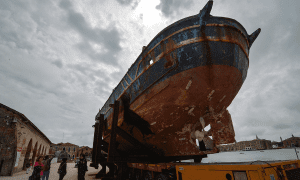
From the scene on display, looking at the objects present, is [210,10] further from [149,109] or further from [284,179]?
[284,179]

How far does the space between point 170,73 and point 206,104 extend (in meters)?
1.43

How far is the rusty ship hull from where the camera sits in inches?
138

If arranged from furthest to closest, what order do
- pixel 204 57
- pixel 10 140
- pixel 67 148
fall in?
pixel 67 148 < pixel 10 140 < pixel 204 57

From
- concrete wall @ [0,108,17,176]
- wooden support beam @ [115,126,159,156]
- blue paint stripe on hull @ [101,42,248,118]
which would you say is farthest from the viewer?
concrete wall @ [0,108,17,176]

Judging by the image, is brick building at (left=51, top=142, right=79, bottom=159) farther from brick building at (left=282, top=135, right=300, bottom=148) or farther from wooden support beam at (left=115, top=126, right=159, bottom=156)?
brick building at (left=282, top=135, right=300, bottom=148)

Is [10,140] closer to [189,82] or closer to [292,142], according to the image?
[189,82]

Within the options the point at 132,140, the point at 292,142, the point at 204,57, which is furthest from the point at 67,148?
the point at 292,142

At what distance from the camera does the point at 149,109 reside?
435 centimetres

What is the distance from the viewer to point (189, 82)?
3635 mm

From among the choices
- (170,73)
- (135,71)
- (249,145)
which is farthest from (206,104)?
(249,145)

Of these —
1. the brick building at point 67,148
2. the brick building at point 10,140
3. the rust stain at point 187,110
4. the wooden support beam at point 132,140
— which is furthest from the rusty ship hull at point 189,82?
the brick building at point 67,148

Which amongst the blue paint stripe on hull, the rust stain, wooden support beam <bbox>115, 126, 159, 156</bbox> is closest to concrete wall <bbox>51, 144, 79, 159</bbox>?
wooden support beam <bbox>115, 126, 159, 156</bbox>

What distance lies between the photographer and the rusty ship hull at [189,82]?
3.50 meters

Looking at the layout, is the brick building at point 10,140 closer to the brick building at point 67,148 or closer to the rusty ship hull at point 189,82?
the rusty ship hull at point 189,82
